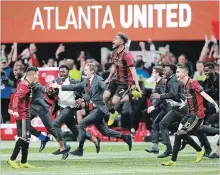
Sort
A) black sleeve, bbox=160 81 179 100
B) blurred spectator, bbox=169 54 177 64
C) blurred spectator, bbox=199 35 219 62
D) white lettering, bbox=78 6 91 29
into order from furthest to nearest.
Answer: white lettering, bbox=78 6 91 29 < blurred spectator, bbox=199 35 219 62 < blurred spectator, bbox=169 54 177 64 < black sleeve, bbox=160 81 179 100

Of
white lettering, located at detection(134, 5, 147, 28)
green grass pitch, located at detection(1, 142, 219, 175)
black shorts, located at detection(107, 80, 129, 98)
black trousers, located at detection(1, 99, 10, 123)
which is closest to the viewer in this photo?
green grass pitch, located at detection(1, 142, 219, 175)

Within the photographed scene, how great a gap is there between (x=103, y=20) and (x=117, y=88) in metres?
8.00

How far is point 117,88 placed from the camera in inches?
891

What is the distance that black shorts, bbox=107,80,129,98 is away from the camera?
885 inches

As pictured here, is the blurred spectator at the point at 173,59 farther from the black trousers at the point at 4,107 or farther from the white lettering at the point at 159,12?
the black trousers at the point at 4,107

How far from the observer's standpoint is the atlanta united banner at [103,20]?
1182 inches

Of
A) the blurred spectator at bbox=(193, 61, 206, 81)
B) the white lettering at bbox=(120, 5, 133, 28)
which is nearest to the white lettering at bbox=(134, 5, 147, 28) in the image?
the white lettering at bbox=(120, 5, 133, 28)

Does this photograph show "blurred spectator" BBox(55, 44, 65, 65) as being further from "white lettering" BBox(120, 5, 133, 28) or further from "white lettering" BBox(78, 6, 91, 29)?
"white lettering" BBox(120, 5, 133, 28)

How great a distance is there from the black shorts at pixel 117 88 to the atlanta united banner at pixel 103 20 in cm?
752

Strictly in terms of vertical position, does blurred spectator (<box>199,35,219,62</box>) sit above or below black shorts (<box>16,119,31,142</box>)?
above

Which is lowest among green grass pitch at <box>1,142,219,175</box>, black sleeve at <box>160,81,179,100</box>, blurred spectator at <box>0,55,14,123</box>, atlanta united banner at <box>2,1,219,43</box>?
green grass pitch at <box>1,142,219,175</box>

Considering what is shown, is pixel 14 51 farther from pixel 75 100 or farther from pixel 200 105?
pixel 200 105

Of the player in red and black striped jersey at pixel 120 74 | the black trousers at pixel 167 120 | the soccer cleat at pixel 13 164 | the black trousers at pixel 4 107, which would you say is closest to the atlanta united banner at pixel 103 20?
the black trousers at pixel 4 107

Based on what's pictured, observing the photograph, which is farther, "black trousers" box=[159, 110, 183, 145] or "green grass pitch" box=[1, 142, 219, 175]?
"black trousers" box=[159, 110, 183, 145]
